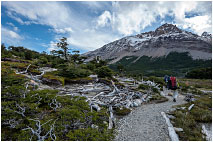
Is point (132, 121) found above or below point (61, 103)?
below

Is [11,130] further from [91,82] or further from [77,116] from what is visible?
[91,82]

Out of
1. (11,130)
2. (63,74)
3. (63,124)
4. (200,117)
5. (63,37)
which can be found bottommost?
(200,117)

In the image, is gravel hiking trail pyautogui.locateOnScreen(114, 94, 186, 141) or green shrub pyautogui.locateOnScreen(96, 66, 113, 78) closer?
gravel hiking trail pyautogui.locateOnScreen(114, 94, 186, 141)

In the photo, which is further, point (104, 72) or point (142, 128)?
point (104, 72)

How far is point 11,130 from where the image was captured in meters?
3.72

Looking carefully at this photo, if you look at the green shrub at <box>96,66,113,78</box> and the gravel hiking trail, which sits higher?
the green shrub at <box>96,66,113,78</box>

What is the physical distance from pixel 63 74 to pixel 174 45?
209 metres

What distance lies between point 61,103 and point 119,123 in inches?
118

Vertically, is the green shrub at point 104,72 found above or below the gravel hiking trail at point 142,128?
above

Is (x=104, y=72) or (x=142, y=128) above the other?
(x=104, y=72)

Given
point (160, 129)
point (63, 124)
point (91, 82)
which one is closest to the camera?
point (63, 124)

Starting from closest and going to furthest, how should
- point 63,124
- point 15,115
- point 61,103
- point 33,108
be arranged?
point 63,124 → point 15,115 → point 33,108 → point 61,103

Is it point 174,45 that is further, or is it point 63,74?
point 174,45

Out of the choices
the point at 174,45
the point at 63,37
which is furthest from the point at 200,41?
A: the point at 63,37
